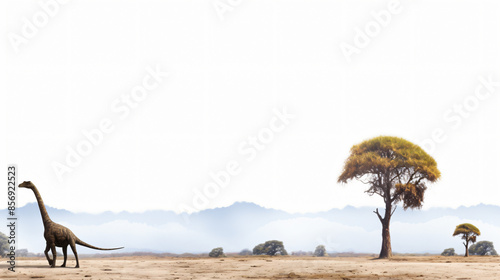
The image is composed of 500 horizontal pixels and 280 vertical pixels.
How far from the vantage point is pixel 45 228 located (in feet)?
67.5

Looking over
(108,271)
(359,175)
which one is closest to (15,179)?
(108,271)

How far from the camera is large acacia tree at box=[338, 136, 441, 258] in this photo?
3516 cm

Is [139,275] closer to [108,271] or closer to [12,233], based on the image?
[108,271]

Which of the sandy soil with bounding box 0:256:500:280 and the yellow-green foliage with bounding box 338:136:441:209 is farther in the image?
the yellow-green foliage with bounding box 338:136:441:209

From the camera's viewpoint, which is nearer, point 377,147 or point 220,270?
point 220,270

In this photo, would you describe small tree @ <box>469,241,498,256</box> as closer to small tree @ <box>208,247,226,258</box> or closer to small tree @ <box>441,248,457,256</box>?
small tree @ <box>441,248,457,256</box>

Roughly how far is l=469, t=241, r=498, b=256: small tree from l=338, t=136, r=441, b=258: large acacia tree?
16.6 m

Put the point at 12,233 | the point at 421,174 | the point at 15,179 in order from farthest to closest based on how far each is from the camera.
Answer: the point at 421,174, the point at 15,179, the point at 12,233

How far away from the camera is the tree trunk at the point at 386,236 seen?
35.7m

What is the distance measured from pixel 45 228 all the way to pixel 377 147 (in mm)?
23609

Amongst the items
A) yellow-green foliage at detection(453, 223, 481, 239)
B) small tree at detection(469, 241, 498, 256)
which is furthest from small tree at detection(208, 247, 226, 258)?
small tree at detection(469, 241, 498, 256)

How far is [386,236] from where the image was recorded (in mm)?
35969

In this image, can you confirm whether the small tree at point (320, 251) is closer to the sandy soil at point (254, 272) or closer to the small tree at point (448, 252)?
the small tree at point (448, 252)

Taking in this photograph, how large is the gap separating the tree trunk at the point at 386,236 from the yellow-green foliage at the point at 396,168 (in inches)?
41.5
